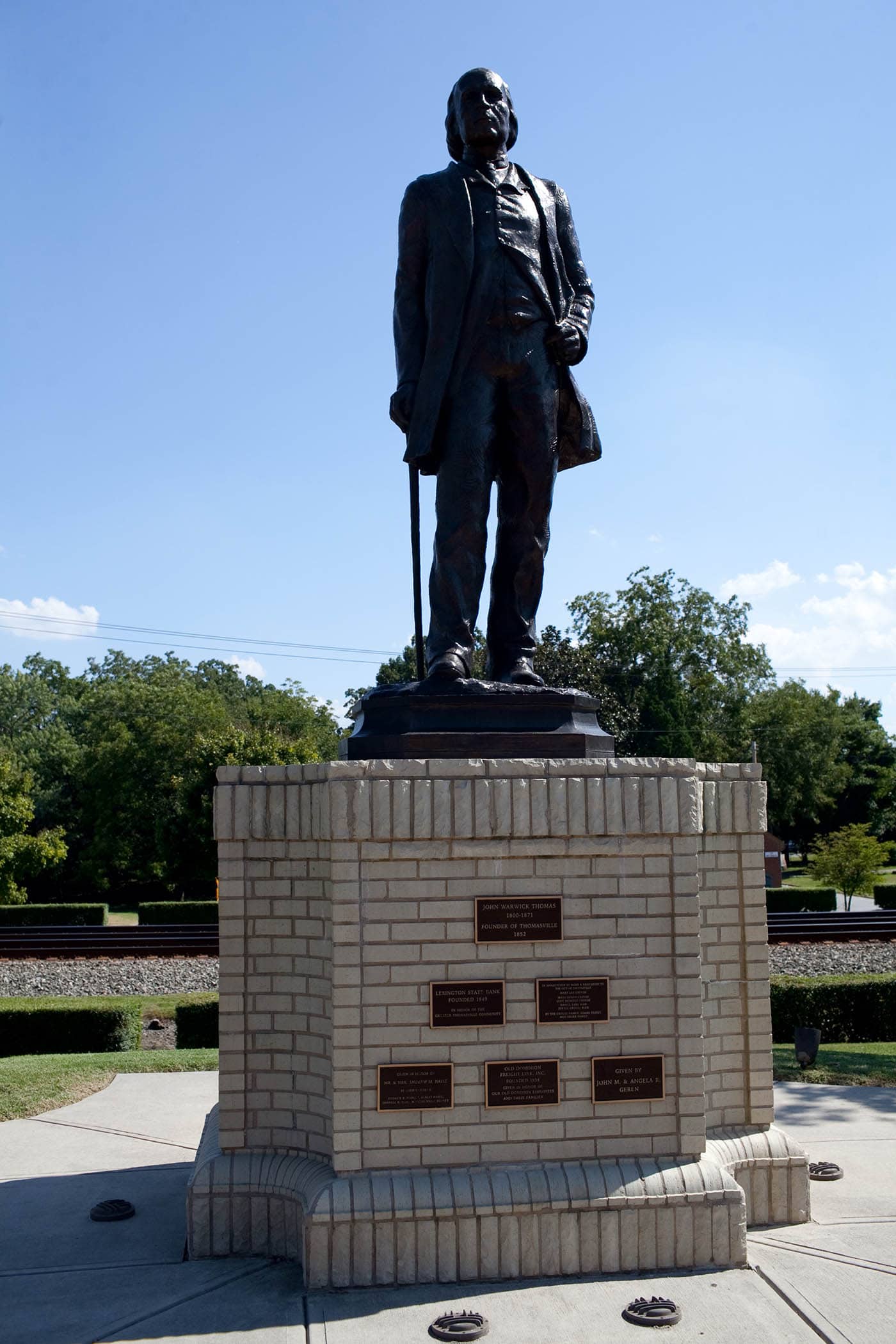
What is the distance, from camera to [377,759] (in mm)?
5230

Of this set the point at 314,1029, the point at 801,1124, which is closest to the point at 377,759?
the point at 314,1029

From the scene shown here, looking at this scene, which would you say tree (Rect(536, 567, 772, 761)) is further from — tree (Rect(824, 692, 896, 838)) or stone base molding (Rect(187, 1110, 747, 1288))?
stone base molding (Rect(187, 1110, 747, 1288))

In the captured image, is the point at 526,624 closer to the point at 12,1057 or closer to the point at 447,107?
the point at 447,107

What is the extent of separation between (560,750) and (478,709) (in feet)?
1.48

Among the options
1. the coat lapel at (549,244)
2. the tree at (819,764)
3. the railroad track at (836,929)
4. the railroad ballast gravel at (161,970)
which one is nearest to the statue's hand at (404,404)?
the coat lapel at (549,244)

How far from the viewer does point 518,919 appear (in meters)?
5.19

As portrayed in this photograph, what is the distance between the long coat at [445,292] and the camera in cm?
605

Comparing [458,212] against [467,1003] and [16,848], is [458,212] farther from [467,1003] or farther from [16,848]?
[16,848]

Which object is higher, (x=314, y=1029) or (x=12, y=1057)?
(x=314, y=1029)

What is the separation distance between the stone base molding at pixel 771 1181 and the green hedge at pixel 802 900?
24.4 meters

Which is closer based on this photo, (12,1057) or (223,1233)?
(223,1233)

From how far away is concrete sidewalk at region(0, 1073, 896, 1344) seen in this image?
4.42 metres

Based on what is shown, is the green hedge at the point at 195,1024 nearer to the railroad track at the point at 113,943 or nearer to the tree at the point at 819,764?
the railroad track at the point at 113,943

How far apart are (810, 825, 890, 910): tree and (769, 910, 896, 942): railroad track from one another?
18.8 feet
